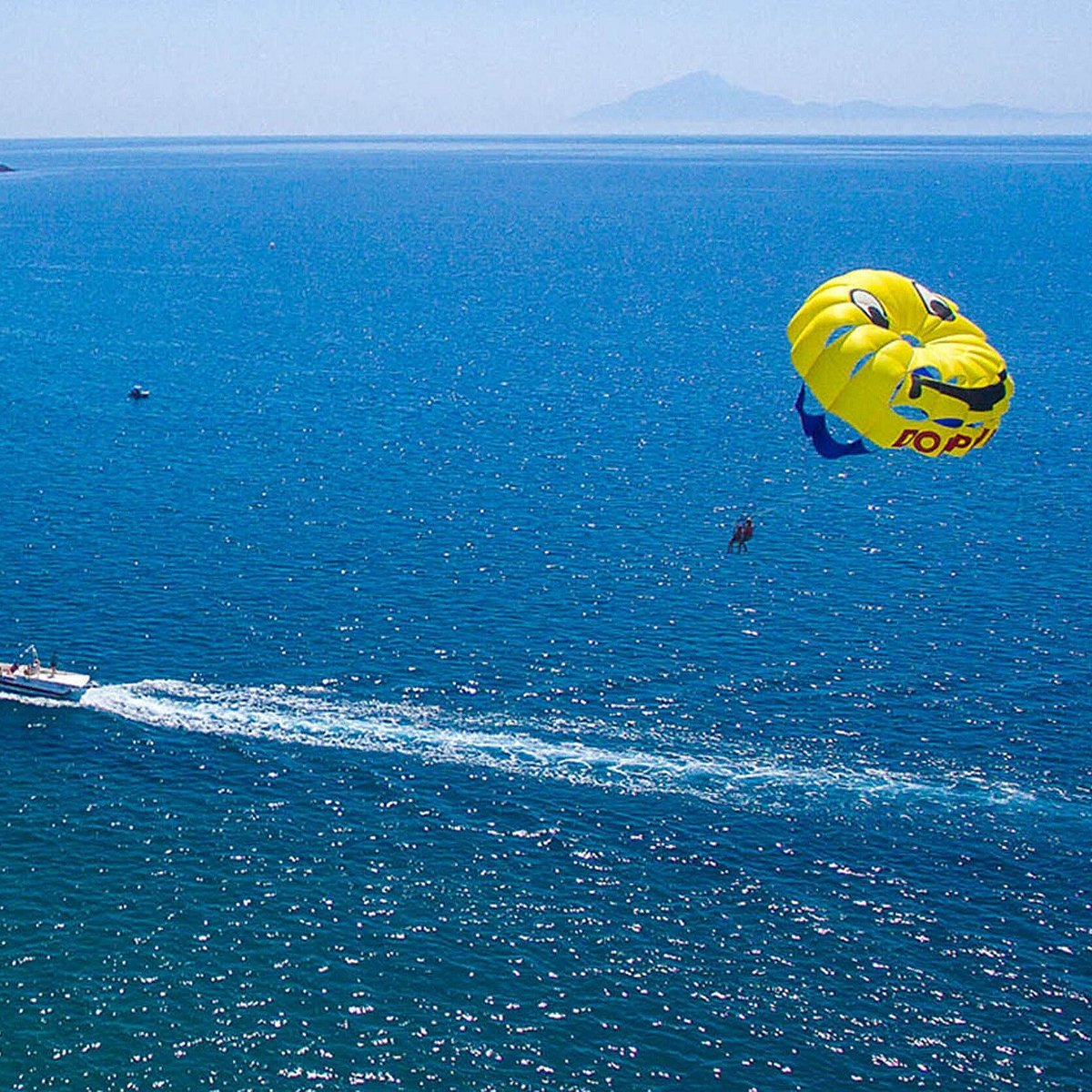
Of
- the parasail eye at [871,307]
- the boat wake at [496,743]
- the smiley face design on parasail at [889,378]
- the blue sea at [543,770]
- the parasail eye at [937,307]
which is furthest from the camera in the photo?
the boat wake at [496,743]

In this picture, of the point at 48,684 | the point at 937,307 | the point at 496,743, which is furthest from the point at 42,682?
the point at 937,307

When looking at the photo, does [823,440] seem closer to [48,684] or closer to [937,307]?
[937,307]

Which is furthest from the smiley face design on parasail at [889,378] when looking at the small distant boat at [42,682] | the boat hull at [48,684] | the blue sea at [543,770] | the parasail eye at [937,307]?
the small distant boat at [42,682]

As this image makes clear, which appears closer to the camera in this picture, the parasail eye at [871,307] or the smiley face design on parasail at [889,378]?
the smiley face design on parasail at [889,378]

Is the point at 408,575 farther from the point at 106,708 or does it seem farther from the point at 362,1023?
the point at 362,1023

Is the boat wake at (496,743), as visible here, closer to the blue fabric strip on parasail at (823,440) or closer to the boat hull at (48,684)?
the boat hull at (48,684)
